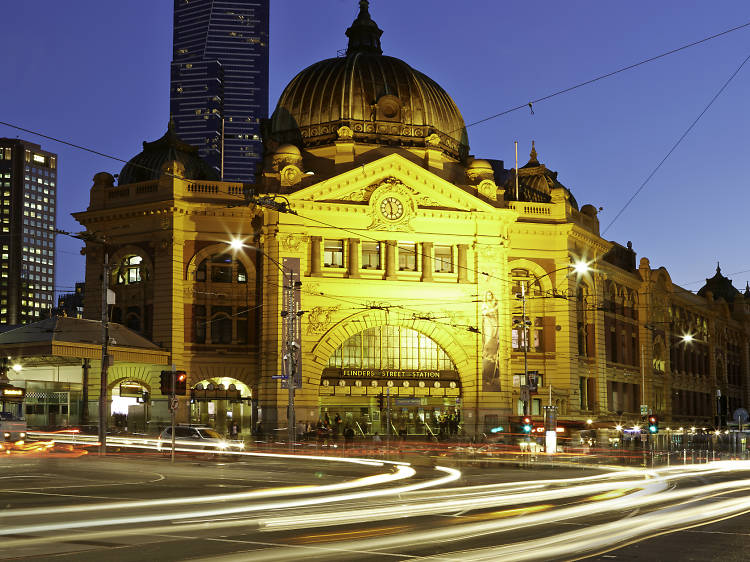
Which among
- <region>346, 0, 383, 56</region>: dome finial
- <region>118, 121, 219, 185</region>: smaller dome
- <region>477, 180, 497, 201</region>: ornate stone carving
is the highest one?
<region>346, 0, 383, 56</region>: dome finial

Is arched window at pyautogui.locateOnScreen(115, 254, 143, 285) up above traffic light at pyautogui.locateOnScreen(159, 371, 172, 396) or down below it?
above

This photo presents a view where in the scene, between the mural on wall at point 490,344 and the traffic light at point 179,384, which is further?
the mural on wall at point 490,344

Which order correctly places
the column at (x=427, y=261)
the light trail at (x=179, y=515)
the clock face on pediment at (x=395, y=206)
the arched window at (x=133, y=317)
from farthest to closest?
1. the arched window at (x=133, y=317)
2. the column at (x=427, y=261)
3. the clock face on pediment at (x=395, y=206)
4. the light trail at (x=179, y=515)

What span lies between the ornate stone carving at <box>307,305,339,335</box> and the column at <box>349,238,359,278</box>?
2684 mm

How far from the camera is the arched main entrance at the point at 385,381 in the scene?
66.3 metres

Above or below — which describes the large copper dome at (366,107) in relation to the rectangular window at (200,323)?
above

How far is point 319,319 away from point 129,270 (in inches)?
576

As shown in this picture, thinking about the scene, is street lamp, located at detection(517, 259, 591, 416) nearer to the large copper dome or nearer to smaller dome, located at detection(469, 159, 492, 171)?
smaller dome, located at detection(469, 159, 492, 171)

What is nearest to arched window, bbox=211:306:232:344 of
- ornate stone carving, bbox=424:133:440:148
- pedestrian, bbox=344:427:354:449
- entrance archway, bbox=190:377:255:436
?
entrance archway, bbox=190:377:255:436

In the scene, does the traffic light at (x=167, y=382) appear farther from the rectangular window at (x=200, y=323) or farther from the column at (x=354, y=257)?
the rectangular window at (x=200, y=323)

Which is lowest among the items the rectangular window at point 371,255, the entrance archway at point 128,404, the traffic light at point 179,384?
the entrance archway at point 128,404

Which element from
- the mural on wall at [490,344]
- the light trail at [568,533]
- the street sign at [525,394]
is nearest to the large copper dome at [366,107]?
the mural on wall at [490,344]

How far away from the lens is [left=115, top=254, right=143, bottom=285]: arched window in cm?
6881

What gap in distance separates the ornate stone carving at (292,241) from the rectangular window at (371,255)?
15.9ft
